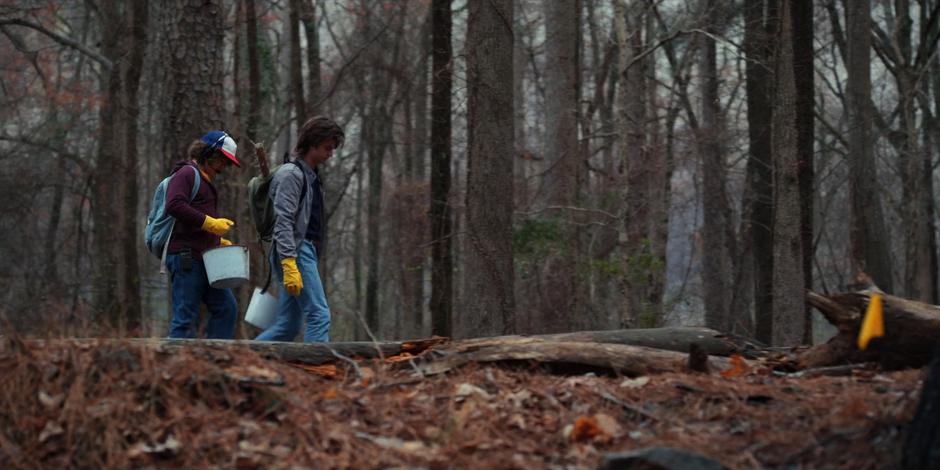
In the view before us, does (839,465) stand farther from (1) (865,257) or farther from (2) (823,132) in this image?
(2) (823,132)

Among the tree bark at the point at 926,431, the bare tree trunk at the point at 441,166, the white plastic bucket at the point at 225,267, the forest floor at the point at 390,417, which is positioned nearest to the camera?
the tree bark at the point at 926,431

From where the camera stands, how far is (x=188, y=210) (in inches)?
311

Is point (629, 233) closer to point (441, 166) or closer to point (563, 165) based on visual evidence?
point (563, 165)

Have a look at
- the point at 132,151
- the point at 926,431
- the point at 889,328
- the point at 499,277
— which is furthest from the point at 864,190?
the point at 926,431

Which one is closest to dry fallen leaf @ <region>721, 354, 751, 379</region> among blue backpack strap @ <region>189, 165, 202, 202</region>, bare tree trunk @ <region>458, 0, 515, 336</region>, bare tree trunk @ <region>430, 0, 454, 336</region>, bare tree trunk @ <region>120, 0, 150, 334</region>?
blue backpack strap @ <region>189, 165, 202, 202</region>

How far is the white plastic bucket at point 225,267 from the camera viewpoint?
8.02 meters

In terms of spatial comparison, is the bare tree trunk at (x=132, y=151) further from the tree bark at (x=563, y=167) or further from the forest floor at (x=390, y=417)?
the forest floor at (x=390, y=417)

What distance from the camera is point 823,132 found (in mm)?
31906

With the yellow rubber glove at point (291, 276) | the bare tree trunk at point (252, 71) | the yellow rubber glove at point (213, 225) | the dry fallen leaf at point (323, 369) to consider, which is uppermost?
the bare tree trunk at point (252, 71)

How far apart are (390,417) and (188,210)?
3.23 metres

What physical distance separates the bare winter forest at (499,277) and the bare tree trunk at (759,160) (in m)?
0.05

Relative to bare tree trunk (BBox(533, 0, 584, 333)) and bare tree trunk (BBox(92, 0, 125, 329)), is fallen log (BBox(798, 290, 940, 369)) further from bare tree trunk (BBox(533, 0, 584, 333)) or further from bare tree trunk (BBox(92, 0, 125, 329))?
bare tree trunk (BBox(92, 0, 125, 329))

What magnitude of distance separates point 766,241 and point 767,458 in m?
13.4

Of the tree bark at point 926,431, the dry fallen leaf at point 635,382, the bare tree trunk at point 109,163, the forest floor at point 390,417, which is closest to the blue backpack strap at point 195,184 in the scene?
the forest floor at point 390,417
